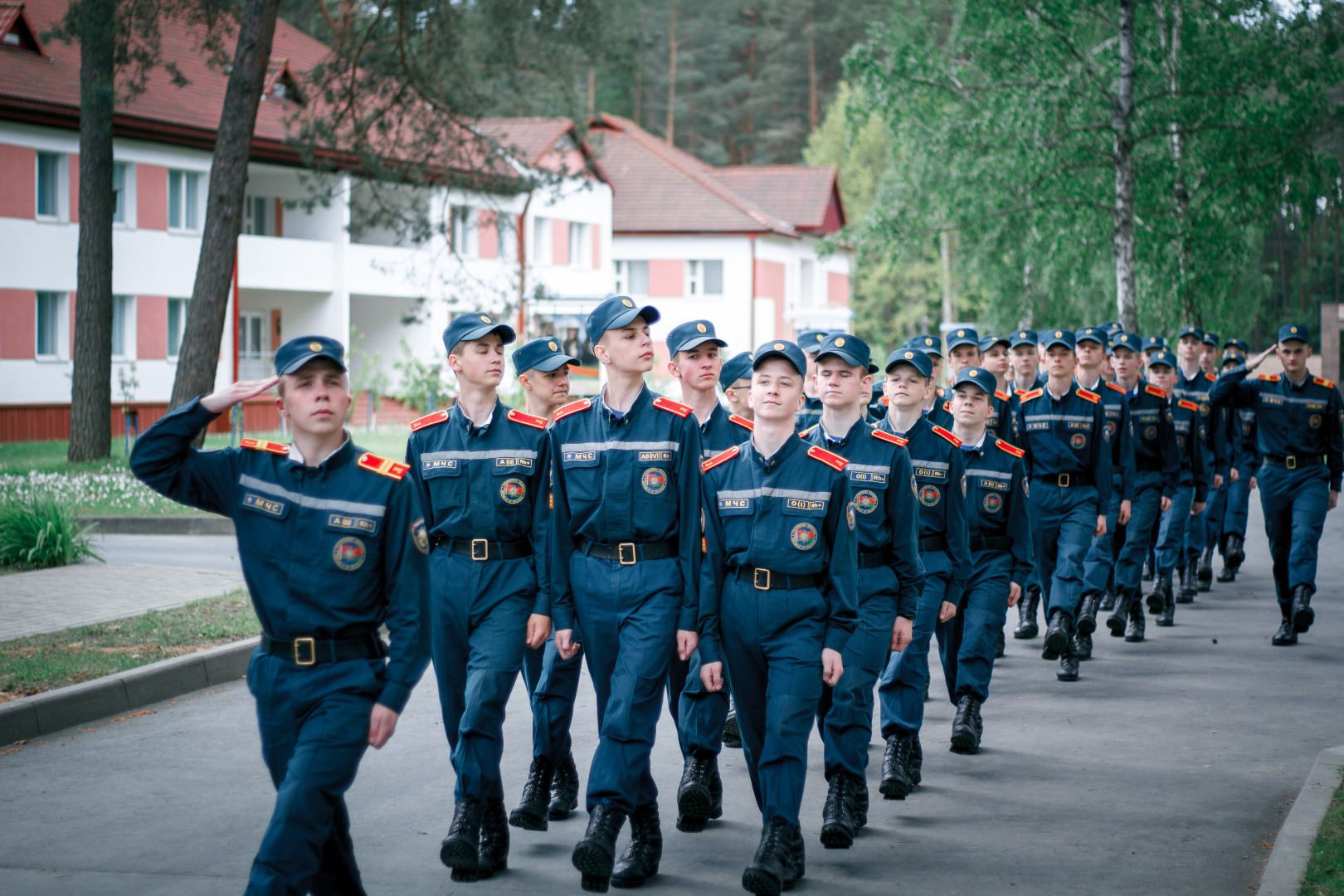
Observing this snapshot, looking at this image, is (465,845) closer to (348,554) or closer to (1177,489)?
(348,554)

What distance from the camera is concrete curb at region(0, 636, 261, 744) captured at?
7.72m

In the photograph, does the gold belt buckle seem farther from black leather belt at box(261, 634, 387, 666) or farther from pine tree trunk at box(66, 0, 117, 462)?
pine tree trunk at box(66, 0, 117, 462)

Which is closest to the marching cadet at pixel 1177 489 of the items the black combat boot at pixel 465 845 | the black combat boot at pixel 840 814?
the black combat boot at pixel 840 814

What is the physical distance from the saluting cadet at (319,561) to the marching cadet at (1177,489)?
350 inches

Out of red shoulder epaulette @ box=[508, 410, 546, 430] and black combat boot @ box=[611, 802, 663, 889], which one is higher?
red shoulder epaulette @ box=[508, 410, 546, 430]

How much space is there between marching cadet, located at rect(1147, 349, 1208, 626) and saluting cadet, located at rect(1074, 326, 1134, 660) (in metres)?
0.98

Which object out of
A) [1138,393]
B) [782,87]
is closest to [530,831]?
[1138,393]

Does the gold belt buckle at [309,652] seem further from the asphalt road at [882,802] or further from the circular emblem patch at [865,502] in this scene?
the circular emblem patch at [865,502]

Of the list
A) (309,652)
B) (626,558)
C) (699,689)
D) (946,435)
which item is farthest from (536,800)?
(946,435)

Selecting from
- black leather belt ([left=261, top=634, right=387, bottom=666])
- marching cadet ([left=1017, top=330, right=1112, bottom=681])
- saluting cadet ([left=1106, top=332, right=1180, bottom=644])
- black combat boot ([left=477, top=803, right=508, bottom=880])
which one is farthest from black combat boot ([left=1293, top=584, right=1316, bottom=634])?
black leather belt ([left=261, top=634, right=387, bottom=666])

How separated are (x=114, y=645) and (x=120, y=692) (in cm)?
126

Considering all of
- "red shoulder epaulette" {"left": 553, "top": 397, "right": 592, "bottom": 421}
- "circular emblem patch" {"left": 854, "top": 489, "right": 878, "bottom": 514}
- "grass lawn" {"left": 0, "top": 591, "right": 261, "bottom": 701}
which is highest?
"red shoulder epaulette" {"left": 553, "top": 397, "right": 592, "bottom": 421}

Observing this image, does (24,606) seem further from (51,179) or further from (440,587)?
(51,179)

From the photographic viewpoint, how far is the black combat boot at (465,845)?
5.30m
